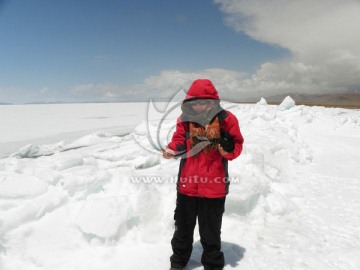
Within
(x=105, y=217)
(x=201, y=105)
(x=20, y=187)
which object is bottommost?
(x=105, y=217)

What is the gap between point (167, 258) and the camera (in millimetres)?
2576

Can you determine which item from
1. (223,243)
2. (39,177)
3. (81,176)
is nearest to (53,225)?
(81,176)

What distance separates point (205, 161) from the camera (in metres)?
2.31

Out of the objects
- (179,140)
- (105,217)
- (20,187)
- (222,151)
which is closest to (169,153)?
(179,140)

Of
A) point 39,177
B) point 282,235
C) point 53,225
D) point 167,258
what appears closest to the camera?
point 167,258

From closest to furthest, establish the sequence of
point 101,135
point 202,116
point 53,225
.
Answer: point 202,116, point 53,225, point 101,135

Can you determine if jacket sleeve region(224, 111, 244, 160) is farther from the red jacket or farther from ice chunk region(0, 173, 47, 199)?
ice chunk region(0, 173, 47, 199)

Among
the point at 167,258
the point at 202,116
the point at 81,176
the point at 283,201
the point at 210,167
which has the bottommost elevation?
the point at 167,258

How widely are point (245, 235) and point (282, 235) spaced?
0.37m

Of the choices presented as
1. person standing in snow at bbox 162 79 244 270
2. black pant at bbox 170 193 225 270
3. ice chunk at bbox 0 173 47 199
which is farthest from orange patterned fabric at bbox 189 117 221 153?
ice chunk at bbox 0 173 47 199

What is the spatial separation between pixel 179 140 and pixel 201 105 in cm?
34

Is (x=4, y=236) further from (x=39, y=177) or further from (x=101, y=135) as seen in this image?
(x=101, y=135)

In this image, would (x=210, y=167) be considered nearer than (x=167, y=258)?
Yes

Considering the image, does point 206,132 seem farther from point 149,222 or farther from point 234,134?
point 149,222
